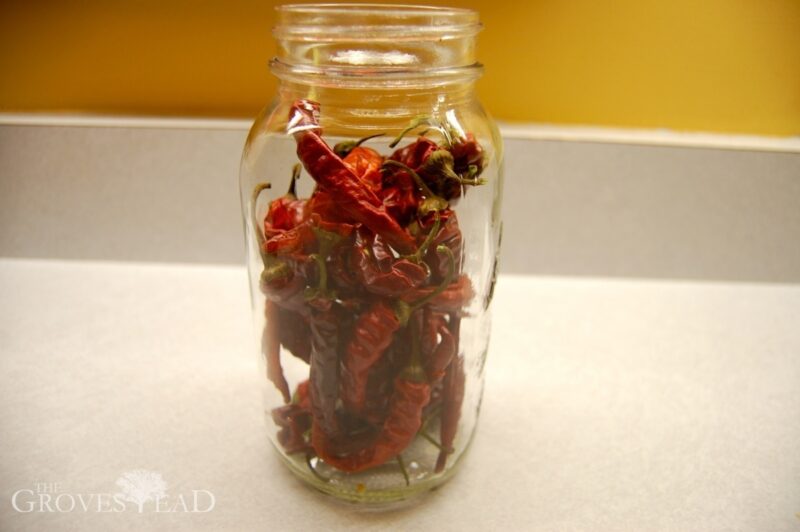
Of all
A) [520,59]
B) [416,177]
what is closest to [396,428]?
[416,177]

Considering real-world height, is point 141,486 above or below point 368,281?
below

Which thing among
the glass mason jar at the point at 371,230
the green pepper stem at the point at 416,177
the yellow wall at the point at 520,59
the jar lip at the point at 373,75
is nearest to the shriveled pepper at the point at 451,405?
the glass mason jar at the point at 371,230

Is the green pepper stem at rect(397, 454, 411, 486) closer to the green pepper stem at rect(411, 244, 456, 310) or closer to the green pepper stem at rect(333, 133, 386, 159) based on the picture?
the green pepper stem at rect(411, 244, 456, 310)

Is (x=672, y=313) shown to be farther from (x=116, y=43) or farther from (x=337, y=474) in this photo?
(x=116, y=43)

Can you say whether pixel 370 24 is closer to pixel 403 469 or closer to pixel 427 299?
pixel 427 299

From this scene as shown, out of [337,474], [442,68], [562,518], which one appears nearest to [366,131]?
[442,68]

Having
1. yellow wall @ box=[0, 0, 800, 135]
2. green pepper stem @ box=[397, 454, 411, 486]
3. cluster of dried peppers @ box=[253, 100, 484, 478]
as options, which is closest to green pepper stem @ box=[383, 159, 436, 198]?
cluster of dried peppers @ box=[253, 100, 484, 478]
